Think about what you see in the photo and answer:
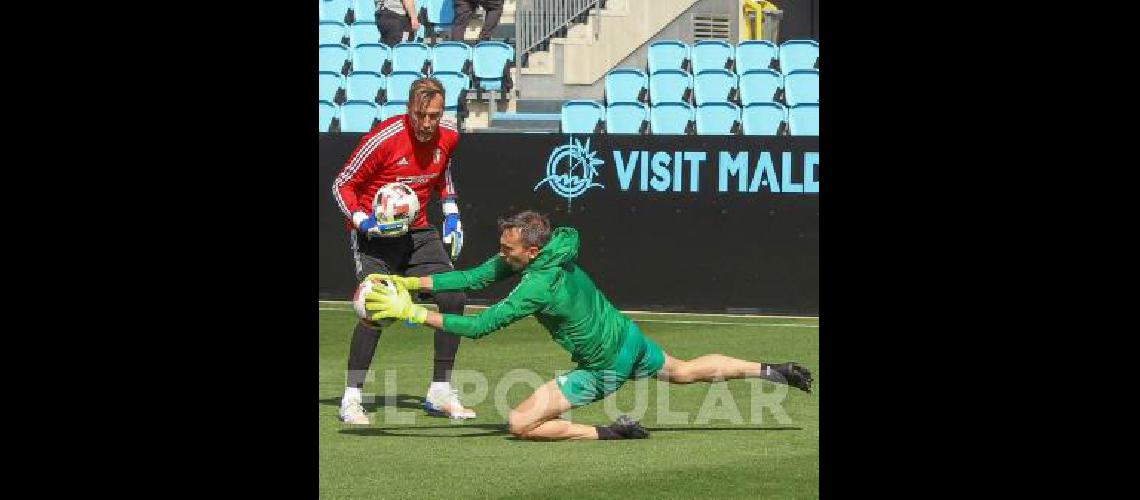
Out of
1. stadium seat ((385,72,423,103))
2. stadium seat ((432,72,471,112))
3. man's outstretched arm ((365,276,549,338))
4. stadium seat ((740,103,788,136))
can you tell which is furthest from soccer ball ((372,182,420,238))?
stadium seat ((385,72,423,103))

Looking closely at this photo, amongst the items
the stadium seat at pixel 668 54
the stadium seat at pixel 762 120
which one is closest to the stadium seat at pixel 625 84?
the stadium seat at pixel 668 54

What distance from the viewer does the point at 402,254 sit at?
10.8 meters

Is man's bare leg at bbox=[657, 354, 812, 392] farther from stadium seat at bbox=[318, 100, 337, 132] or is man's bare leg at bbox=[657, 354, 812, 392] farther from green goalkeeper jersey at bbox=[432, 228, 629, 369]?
stadium seat at bbox=[318, 100, 337, 132]

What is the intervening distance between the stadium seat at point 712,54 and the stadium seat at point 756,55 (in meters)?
0.18

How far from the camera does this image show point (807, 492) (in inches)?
327

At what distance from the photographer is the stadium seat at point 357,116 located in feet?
63.7

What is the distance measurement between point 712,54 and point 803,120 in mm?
2179

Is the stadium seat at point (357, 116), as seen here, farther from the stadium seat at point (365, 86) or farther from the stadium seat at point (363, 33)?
the stadium seat at point (363, 33)

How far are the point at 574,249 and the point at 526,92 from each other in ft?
38.2

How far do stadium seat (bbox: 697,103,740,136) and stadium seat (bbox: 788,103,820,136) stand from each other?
0.61 metres

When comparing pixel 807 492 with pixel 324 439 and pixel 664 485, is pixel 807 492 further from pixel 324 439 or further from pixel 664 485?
pixel 324 439

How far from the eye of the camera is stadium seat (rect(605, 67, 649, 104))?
19969mm

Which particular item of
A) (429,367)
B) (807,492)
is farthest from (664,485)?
(429,367)

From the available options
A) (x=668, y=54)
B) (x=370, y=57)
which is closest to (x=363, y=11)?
(x=370, y=57)
